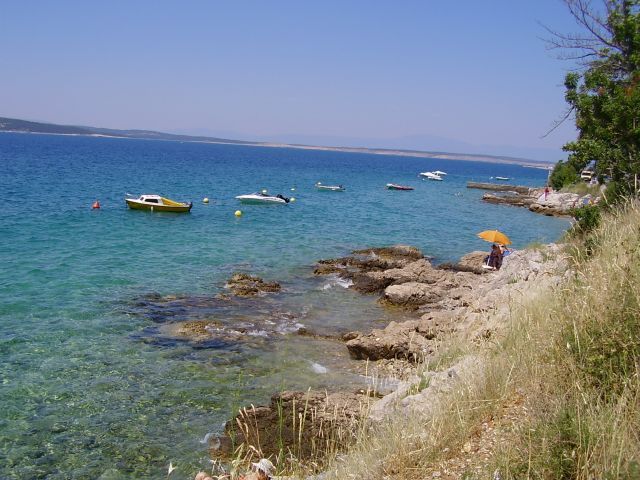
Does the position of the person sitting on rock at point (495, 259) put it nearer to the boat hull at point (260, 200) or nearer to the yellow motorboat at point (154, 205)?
the yellow motorboat at point (154, 205)

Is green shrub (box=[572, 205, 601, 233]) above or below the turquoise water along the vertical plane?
above

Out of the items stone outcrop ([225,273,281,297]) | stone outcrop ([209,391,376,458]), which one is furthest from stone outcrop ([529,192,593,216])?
stone outcrop ([209,391,376,458])

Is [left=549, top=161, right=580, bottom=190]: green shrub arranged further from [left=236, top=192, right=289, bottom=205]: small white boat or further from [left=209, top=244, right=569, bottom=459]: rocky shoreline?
[left=209, top=244, right=569, bottom=459]: rocky shoreline

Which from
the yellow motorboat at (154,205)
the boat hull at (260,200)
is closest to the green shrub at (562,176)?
the boat hull at (260,200)

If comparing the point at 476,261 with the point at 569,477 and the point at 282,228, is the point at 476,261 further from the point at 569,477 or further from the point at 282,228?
the point at 569,477

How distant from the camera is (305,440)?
8.70m

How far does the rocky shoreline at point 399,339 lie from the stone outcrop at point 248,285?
11.0 ft

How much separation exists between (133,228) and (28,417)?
2252 centimetres

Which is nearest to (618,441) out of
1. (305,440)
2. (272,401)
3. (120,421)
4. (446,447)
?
(446,447)

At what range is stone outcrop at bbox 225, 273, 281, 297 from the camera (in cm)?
1934

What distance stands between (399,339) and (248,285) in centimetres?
813

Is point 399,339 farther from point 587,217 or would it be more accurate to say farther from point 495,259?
point 495,259

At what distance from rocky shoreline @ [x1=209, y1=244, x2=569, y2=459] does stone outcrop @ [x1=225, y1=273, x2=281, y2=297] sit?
3.35 meters

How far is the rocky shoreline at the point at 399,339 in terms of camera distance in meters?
6.95
